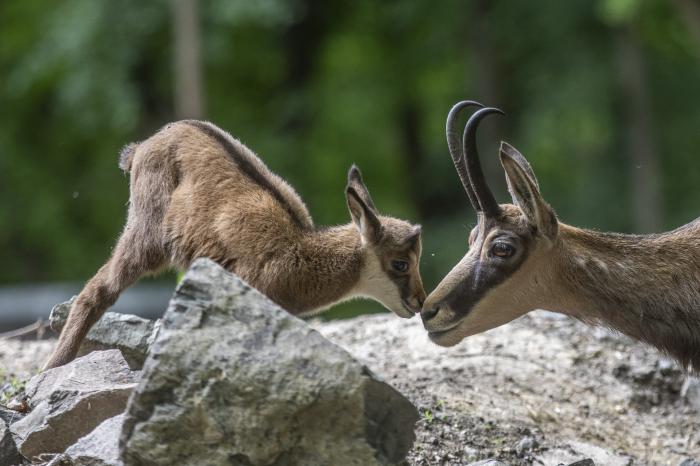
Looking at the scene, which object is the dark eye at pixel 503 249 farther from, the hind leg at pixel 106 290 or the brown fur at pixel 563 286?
the hind leg at pixel 106 290

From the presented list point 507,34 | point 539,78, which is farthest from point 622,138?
point 507,34

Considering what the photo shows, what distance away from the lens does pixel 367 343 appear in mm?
9305

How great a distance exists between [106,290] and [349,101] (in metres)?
16.6

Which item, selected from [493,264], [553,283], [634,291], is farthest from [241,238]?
[634,291]

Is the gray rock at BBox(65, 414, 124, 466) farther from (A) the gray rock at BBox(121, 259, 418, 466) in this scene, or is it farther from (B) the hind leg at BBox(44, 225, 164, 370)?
(B) the hind leg at BBox(44, 225, 164, 370)

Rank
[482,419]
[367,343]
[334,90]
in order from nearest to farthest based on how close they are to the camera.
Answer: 1. [482,419]
2. [367,343]
3. [334,90]

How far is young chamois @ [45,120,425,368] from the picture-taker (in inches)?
273

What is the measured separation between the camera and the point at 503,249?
6629 mm

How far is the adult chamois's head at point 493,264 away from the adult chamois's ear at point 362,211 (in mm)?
757

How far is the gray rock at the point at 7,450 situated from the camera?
583cm

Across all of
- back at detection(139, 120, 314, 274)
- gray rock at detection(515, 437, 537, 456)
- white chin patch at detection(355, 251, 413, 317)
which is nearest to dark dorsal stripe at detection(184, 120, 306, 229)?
back at detection(139, 120, 314, 274)

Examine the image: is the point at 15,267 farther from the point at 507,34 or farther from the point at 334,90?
the point at 507,34

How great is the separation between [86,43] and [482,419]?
13.4 m

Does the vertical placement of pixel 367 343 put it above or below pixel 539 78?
below
